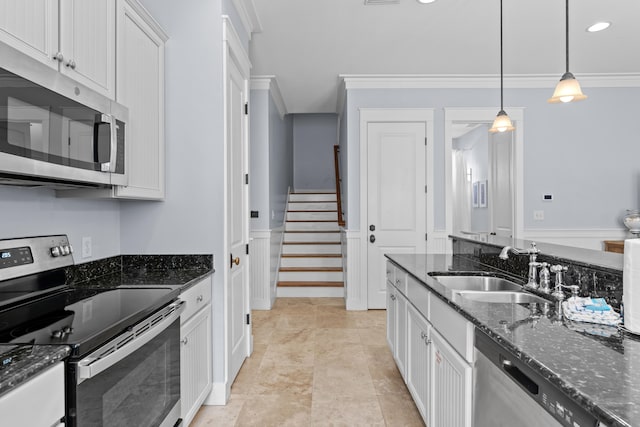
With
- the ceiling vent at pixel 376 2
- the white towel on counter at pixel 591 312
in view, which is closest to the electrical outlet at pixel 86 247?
the white towel on counter at pixel 591 312

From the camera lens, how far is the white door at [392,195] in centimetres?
462

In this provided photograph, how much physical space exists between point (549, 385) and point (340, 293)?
14.2ft

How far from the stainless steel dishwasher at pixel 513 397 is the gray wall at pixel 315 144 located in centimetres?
719

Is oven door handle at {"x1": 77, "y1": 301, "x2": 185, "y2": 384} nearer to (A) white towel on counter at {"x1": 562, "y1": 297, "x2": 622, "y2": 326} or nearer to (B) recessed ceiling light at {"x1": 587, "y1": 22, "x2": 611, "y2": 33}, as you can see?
(A) white towel on counter at {"x1": 562, "y1": 297, "x2": 622, "y2": 326}

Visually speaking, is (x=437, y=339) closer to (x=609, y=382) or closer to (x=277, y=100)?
(x=609, y=382)

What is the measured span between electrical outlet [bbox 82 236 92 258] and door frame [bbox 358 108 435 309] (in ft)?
10.1

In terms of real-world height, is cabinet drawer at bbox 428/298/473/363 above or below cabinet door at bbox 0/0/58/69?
below

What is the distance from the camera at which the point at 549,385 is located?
949 mm

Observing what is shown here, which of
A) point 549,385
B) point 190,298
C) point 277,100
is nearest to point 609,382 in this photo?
point 549,385

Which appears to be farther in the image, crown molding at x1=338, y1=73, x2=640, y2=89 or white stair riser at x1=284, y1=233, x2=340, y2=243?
white stair riser at x1=284, y1=233, x2=340, y2=243

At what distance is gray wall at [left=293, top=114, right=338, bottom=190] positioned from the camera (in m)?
8.38

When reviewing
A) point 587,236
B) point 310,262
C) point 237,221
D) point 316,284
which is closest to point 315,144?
point 310,262

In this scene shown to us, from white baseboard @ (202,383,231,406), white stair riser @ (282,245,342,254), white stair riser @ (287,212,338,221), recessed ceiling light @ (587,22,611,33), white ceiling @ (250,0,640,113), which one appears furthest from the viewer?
white stair riser @ (287,212,338,221)

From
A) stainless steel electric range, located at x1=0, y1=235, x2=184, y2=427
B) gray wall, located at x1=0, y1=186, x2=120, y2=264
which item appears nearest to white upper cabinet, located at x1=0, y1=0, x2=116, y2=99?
gray wall, located at x1=0, y1=186, x2=120, y2=264
